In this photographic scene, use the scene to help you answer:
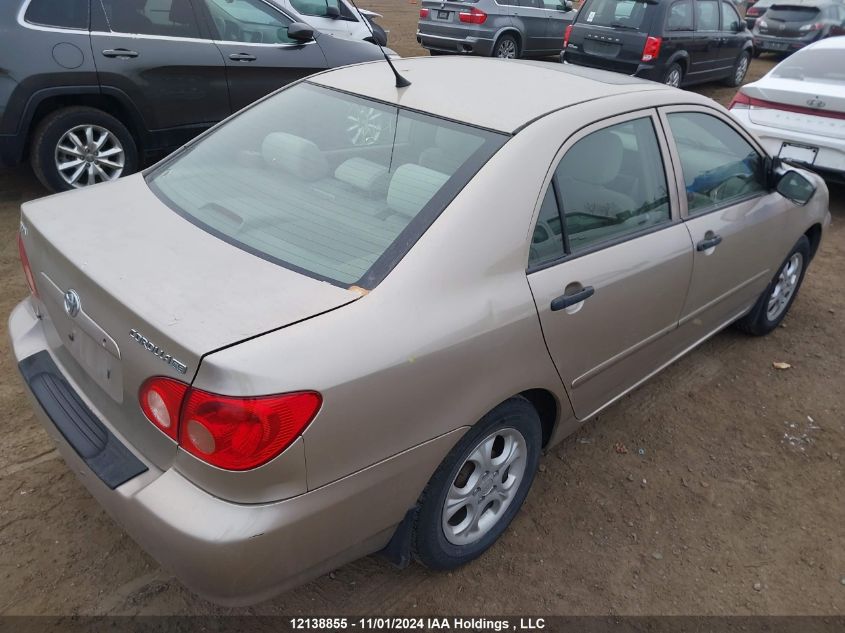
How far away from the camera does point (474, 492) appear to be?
2363 mm

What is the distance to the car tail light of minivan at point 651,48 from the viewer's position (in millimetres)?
9562

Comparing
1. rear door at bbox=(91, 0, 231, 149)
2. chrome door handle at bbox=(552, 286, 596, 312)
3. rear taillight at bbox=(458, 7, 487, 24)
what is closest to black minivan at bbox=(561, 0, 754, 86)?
rear taillight at bbox=(458, 7, 487, 24)

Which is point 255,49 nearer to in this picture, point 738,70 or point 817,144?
point 817,144

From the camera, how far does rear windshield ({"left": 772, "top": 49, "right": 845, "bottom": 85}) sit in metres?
6.12

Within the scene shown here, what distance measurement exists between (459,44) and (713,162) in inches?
385

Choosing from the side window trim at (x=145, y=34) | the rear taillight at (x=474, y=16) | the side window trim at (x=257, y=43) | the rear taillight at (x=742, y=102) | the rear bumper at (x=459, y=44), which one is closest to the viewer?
the side window trim at (x=145, y=34)

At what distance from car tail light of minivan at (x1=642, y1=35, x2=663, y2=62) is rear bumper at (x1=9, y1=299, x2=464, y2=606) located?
917 centimetres

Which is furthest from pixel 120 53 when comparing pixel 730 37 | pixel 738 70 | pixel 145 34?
pixel 738 70

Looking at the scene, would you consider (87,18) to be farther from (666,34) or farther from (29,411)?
(666,34)

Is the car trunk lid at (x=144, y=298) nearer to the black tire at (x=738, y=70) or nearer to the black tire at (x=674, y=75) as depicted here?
the black tire at (x=674, y=75)

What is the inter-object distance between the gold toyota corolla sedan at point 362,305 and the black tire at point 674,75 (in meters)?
7.77

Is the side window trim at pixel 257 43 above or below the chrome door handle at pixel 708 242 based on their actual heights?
above

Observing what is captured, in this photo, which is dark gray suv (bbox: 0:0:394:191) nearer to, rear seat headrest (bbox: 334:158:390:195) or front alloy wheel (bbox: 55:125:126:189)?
front alloy wheel (bbox: 55:125:126:189)

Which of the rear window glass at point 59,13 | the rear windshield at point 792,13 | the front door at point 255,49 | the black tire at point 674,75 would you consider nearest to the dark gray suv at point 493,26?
the black tire at point 674,75
